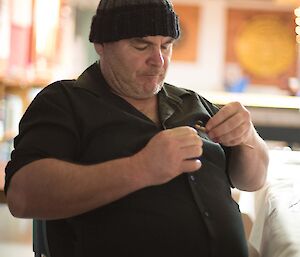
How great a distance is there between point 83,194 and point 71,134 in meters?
0.16

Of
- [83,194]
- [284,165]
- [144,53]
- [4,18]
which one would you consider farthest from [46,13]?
[83,194]

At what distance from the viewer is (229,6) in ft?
20.5

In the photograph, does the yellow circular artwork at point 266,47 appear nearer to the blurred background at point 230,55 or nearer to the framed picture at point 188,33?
the blurred background at point 230,55

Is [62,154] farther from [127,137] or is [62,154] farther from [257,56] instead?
[257,56]

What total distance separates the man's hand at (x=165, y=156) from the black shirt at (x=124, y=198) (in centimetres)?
12

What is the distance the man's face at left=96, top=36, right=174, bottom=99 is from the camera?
4.11 feet

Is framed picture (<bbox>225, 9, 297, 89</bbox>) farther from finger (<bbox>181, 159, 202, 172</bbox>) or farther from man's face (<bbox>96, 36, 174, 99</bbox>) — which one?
finger (<bbox>181, 159, 202, 172</bbox>)

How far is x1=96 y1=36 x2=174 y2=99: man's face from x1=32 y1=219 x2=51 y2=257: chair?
36 centimetres

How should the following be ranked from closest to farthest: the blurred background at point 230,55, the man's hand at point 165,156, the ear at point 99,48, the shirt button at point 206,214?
the man's hand at point 165,156, the shirt button at point 206,214, the ear at point 99,48, the blurred background at point 230,55

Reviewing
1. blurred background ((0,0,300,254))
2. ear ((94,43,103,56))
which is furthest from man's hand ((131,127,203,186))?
blurred background ((0,0,300,254))

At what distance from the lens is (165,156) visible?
1.03 m

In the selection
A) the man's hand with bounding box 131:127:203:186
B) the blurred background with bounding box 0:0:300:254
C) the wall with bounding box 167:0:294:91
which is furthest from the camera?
the wall with bounding box 167:0:294:91

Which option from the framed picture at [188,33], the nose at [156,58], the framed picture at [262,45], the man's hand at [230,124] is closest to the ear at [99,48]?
the nose at [156,58]

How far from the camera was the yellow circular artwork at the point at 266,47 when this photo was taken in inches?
245
